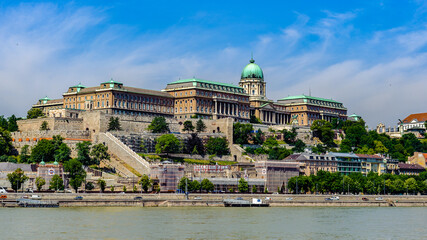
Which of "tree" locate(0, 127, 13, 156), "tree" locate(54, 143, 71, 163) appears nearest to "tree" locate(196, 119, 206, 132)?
"tree" locate(54, 143, 71, 163)

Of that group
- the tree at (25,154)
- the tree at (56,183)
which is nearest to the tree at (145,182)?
the tree at (56,183)

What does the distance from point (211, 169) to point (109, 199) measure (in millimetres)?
29524

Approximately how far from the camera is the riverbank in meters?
91.1

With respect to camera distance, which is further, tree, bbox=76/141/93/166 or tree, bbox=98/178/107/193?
tree, bbox=76/141/93/166

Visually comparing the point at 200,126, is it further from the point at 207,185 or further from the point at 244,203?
the point at 244,203

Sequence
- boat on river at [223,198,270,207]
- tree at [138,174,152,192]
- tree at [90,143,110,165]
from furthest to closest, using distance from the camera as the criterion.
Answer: tree at [90,143,110,165]
tree at [138,174,152,192]
boat on river at [223,198,270,207]

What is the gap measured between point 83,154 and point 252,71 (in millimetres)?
78222

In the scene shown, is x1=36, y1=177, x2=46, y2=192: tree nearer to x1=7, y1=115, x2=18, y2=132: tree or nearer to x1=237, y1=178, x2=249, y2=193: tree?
x1=237, y1=178, x2=249, y2=193: tree

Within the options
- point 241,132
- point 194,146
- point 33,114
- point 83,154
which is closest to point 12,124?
point 33,114

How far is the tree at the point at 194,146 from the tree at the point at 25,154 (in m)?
26.2

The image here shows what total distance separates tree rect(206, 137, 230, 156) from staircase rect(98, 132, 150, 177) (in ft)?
60.8

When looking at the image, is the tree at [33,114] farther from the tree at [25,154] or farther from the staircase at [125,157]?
the staircase at [125,157]

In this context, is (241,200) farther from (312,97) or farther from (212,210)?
(312,97)

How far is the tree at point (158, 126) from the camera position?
13538 centimetres
